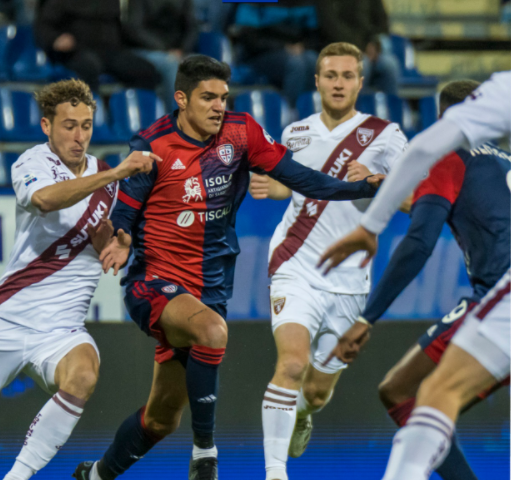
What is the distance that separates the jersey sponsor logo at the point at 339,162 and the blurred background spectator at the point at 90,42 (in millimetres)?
3959

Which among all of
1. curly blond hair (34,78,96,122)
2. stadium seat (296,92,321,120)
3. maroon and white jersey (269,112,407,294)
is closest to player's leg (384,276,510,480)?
maroon and white jersey (269,112,407,294)

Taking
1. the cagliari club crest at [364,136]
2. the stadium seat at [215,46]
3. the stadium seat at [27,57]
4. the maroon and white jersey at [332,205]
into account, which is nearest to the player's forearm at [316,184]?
the maroon and white jersey at [332,205]

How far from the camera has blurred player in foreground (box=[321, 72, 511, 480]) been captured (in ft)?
8.18

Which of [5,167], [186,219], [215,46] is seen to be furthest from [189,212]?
[215,46]

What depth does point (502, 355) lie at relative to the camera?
252 centimetres

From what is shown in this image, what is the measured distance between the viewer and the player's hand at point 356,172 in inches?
169

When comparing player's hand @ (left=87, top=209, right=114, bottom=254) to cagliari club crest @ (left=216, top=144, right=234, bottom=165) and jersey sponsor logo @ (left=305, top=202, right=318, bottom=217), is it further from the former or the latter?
jersey sponsor logo @ (left=305, top=202, right=318, bottom=217)

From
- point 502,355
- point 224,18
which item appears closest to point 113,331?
point 502,355

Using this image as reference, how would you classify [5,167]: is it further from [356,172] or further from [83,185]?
[356,172]

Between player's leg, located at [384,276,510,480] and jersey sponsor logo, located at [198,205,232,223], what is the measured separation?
1.97m

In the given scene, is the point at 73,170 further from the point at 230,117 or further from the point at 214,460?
the point at 214,460

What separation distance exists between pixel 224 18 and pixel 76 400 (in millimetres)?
6613

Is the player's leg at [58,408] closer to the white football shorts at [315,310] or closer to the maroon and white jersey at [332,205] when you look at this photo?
the white football shorts at [315,310]

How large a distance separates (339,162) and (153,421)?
189 centimetres
